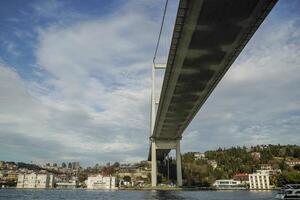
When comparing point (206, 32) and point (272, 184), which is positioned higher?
point (206, 32)

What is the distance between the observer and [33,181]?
11500 cm

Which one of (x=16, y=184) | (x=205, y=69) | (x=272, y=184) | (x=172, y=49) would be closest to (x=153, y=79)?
(x=205, y=69)

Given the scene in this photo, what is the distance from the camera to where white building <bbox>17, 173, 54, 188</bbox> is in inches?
4449

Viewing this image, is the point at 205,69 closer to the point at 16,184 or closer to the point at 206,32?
the point at 206,32

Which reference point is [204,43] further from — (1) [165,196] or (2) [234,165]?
(2) [234,165]

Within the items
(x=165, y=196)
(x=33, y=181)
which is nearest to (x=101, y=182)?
(x=33, y=181)

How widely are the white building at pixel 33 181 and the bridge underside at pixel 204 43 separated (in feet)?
296

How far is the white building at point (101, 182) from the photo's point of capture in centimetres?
10544

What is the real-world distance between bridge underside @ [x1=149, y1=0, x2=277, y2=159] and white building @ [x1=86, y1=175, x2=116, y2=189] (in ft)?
245

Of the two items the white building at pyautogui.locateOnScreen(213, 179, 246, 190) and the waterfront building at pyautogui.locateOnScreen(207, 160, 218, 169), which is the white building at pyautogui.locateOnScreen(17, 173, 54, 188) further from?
the white building at pyautogui.locateOnScreen(213, 179, 246, 190)

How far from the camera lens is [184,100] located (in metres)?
35.2

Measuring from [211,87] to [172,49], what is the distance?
939 centimetres

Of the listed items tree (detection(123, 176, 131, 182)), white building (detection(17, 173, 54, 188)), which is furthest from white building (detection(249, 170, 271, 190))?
white building (detection(17, 173, 54, 188))

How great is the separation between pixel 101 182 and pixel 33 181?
24067 mm
